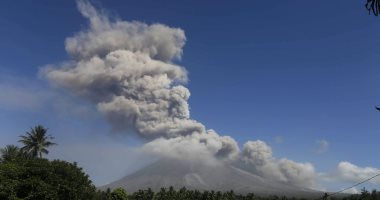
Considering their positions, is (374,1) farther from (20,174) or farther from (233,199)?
(233,199)

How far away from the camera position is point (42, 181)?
73.6m

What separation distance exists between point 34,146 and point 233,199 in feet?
171

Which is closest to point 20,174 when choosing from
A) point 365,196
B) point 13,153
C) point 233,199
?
point 13,153

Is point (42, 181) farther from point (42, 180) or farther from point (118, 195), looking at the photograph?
point (118, 195)

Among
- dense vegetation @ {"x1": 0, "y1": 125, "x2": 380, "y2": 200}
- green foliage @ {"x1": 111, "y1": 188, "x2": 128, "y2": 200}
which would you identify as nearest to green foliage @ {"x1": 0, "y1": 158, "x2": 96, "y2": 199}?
dense vegetation @ {"x1": 0, "y1": 125, "x2": 380, "y2": 200}

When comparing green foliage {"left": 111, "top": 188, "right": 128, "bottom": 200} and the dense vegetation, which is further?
green foliage {"left": 111, "top": 188, "right": 128, "bottom": 200}

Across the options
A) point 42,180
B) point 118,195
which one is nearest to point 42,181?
point 42,180

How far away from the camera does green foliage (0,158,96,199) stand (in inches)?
2810

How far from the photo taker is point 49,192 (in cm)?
7269

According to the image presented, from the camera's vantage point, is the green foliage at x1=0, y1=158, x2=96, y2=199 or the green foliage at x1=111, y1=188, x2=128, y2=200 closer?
the green foliage at x1=0, y1=158, x2=96, y2=199

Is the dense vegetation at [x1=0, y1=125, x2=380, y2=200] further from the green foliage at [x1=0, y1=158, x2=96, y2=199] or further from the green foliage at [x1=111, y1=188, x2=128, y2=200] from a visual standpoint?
the green foliage at [x1=111, y1=188, x2=128, y2=200]

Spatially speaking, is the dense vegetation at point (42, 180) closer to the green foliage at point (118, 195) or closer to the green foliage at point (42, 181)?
the green foliage at point (42, 181)

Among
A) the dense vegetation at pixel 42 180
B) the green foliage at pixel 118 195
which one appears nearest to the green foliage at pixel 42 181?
the dense vegetation at pixel 42 180

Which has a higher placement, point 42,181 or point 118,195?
point 118,195
